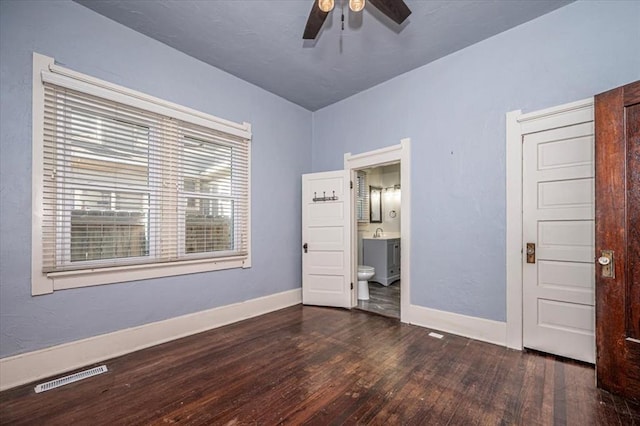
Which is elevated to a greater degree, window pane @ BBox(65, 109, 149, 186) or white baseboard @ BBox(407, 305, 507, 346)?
window pane @ BBox(65, 109, 149, 186)

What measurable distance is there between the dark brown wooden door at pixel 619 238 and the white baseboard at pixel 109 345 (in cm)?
327

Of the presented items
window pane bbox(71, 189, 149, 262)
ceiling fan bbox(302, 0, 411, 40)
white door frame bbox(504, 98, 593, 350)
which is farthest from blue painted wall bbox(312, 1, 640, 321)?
window pane bbox(71, 189, 149, 262)

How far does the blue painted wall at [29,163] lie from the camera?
1.98 meters

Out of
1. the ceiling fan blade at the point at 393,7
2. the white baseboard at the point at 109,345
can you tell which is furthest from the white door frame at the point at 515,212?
the white baseboard at the point at 109,345

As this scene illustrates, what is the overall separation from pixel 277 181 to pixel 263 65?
Answer: 4.78 feet

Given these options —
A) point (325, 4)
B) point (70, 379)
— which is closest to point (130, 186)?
point (70, 379)

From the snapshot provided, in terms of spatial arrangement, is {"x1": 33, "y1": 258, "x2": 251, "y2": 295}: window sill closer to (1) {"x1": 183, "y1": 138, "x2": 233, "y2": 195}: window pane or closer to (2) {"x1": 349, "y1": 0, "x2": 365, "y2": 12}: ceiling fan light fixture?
(1) {"x1": 183, "y1": 138, "x2": 233, "y2": 195}: window pane

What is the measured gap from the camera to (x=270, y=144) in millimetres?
3764

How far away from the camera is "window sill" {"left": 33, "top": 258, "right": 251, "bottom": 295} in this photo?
2.15 m

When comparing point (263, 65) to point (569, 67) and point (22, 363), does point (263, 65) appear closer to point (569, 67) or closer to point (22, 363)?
point (569, 67)

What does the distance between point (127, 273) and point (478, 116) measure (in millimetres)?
3729

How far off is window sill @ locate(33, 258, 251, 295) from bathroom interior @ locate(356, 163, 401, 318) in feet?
6.82

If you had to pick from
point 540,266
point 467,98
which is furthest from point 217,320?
point 467,98

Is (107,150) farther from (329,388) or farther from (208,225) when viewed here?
(329,388)
